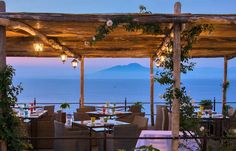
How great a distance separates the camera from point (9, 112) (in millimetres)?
5707

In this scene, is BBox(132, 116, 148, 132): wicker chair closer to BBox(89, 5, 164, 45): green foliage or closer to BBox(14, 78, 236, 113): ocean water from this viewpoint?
BBox(89, 5, 164, 45): green foliage

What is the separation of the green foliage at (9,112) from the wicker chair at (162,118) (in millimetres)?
4901

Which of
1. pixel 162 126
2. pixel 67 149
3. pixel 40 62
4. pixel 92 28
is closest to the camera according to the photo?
pixel 92 28

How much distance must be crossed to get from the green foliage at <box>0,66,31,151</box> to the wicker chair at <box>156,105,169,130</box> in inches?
193

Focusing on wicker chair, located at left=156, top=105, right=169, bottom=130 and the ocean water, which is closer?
wicker chair, located at left=156, top=105, right=169, bottom=130

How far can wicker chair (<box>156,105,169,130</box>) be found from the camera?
985cm

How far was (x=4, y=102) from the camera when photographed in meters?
5.61

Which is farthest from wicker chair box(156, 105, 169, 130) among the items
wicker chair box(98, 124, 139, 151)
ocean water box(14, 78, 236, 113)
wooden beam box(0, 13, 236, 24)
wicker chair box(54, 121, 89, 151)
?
wooden beam box(0, 13, 236, 24)

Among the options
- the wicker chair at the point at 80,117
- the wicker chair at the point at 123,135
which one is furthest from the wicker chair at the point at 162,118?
the wicker chair at the point at 123,135

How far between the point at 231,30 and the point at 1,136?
4326 millimetres

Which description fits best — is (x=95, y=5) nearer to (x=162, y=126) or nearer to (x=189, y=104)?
(x=162, y=126)

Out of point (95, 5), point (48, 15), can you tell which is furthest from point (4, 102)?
point (95, 5)

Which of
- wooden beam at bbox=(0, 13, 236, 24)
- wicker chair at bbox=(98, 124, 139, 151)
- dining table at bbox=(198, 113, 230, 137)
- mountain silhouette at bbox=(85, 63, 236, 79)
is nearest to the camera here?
wooden beam at bbox=(0, 13, 236, 24)

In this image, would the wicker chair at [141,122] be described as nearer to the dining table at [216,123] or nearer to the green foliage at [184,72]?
the dining table at [216,123]
